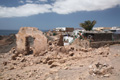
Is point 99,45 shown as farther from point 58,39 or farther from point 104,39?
point 58,39

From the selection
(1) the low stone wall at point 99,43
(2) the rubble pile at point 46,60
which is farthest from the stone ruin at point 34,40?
(1) the low stone wall at point 99,43

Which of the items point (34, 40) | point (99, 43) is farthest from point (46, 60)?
point (99, 43)

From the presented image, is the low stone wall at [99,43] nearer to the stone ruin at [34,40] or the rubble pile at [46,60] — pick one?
the rubble pile at [46,60]

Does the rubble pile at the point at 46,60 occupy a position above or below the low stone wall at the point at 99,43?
below

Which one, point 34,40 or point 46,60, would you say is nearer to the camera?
point 46,60

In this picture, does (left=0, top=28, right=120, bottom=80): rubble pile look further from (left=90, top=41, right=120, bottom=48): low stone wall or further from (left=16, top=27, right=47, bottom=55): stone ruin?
(left=90, top=41, right=120, bottom=48): low stone wall

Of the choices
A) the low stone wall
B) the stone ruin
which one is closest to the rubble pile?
the stone ruin

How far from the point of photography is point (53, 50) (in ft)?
36.2

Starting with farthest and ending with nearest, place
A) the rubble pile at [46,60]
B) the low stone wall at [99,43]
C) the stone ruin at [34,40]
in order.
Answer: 1. the low stone wall at [99,43]
2. the stone ruin at [34,40]
3. the rubble pile at [46,60]

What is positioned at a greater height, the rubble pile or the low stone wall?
the low stone wall

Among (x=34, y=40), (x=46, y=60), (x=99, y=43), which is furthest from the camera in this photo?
(x=99, y=43)

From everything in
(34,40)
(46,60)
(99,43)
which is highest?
(34,40)

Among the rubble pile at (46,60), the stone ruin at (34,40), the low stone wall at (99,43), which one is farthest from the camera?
the low stone wall at (99,43)

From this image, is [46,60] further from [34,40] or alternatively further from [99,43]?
[99,43]
